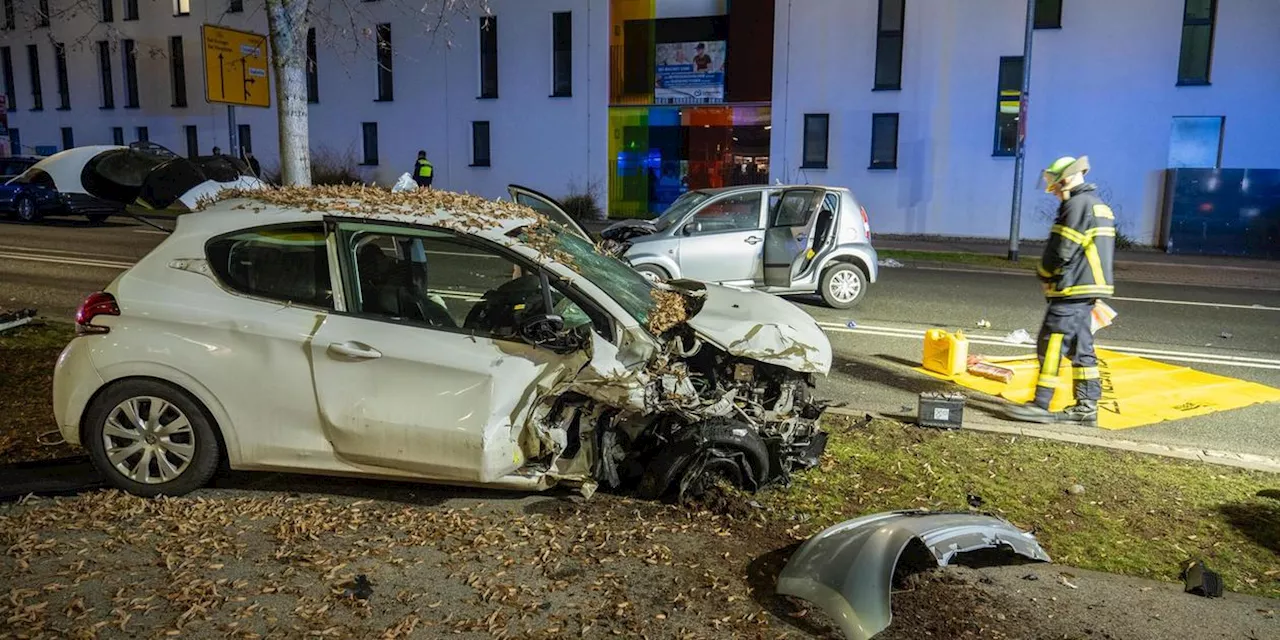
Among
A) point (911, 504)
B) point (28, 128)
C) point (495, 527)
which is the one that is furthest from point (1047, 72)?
point (28, 128)

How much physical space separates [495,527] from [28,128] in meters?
44.1

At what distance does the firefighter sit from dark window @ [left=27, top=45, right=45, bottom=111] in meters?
43.5

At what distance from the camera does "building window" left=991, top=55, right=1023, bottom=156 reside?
23.3 metres

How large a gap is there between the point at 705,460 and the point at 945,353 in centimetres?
444

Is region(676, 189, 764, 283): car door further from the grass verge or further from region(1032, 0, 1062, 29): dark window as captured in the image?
region(1032, 0, 1062, 29): dark window

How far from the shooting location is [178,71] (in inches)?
1398

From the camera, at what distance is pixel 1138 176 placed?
2281cm

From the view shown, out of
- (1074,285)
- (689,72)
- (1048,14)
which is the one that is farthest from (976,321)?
(689,72)

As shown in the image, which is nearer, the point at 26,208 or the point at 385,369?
the point at 385,369

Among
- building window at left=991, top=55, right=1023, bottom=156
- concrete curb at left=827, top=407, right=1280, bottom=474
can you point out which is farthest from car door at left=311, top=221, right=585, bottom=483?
building window at left=991, top=55, right=1023, bottom=156

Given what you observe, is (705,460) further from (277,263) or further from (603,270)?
(277,263)

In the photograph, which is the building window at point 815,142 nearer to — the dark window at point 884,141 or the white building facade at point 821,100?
the white building facade at point 821,100

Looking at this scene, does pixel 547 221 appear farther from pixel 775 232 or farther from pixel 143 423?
pixel 775 232

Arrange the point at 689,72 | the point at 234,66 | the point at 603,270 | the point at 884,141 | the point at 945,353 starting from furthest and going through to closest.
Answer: the point at 689,72 → the point at 884,141 → the point at 234,66 → the point at 945,353 → the point at 603,270
